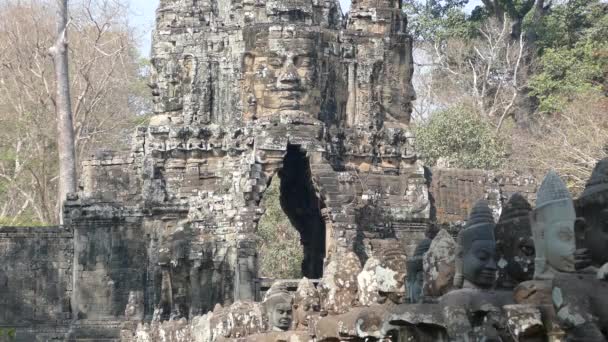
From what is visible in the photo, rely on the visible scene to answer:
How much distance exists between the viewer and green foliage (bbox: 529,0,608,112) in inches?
1820

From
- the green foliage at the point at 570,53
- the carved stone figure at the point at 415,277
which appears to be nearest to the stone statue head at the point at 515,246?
the carved stone figure at the point at 415,277

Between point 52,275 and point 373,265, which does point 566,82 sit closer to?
point 52,275

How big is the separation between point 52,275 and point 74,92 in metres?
20.4

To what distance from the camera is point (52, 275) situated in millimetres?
37062

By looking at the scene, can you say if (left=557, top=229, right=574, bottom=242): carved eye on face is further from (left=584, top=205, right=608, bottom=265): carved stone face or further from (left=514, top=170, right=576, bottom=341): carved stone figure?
(left=584, top=205, right=608, bottom=265): carved stone face

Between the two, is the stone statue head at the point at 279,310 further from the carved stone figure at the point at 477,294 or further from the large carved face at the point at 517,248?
the large carved face at the point at 517,248

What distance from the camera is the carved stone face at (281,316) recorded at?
16234 mm

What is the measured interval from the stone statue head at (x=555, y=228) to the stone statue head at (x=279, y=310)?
584 centimetres

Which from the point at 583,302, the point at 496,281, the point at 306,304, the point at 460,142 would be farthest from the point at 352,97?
the point at 583,302

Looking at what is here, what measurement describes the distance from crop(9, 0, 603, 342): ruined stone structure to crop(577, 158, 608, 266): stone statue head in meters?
21.6

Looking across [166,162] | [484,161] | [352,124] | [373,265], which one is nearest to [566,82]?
[484,161]

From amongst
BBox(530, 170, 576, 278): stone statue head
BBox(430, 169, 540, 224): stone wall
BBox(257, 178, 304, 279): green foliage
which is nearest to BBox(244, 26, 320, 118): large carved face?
BBox(430, 169, 540, 224): stone wall

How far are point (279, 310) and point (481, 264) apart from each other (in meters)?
5.28

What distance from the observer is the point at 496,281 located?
451 inches
